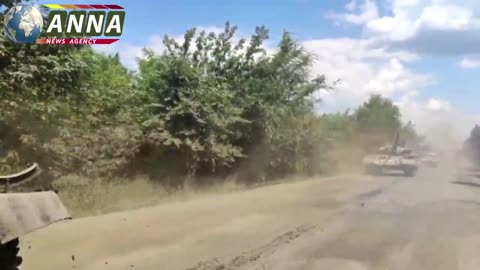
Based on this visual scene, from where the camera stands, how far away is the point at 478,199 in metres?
20.9

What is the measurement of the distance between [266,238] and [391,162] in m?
27.0

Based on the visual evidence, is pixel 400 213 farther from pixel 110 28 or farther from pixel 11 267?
pixel 11 267

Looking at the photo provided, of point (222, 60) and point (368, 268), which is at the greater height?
point (222, 60)

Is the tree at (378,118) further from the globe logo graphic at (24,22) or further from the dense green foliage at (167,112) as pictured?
the globe logo graphic at (24,22)

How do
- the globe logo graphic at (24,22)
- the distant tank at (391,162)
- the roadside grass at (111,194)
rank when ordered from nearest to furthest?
the globe logo graphic at (24,22) < the roadside grass at (111,194) < the distant tank at (391,162)

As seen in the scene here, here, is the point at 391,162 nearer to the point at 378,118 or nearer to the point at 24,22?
the point at 24,22

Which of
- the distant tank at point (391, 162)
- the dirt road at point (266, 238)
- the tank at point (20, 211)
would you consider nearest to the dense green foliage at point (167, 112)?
the dirt road at point (266, 238)

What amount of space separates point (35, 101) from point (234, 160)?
36.6 feet

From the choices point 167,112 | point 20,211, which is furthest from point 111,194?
point 20,211

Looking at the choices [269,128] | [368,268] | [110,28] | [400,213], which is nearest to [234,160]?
[269,128]

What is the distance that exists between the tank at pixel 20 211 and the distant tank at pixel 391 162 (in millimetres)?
32973

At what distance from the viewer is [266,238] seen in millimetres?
11250

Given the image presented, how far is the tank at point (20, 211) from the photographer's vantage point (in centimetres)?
418

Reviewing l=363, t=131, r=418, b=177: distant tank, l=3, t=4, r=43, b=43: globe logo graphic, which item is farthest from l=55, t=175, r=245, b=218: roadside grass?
l=363, t=131, r=418, b=177: distant tank
